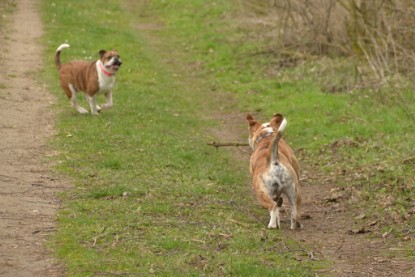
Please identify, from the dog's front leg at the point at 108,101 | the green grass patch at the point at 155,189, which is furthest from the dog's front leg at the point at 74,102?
the dog's front leg at the point at 108,101

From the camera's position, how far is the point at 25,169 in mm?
11414

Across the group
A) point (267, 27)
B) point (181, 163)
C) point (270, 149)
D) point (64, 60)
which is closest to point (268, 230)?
point (270, 149)

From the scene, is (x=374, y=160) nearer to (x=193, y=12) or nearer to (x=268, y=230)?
(x=268, y=230)

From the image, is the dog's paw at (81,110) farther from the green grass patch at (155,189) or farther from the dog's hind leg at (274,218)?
the dog's hind leg at (274,218)

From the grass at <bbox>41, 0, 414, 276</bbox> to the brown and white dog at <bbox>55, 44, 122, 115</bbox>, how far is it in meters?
0.38

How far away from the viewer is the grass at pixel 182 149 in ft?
26.7

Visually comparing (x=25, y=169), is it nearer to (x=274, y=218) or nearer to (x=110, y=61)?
(x=274, y=218)

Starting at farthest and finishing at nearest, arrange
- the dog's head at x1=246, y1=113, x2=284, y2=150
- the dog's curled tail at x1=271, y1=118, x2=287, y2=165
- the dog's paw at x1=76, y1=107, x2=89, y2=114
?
the dog's paw at x1=76, y1=107, x2=89, y2=114
the dog's head at x1=246, y1=113, x2=284, y2=150
the dog's curled tail at x1=271, y1=118, x2=287, y2=165

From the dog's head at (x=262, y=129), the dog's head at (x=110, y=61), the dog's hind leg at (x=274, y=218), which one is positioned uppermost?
the dog's head at (x=262, y=129)

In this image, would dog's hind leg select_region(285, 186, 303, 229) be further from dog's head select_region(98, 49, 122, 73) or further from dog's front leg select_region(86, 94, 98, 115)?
dog's front leg select_region(86, 94, 98, 115)

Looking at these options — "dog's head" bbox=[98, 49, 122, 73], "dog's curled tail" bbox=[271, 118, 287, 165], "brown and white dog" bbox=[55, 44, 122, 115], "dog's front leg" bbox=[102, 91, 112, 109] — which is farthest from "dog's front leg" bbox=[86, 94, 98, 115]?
"dog's curled tail" bbox=[271, 118, 287, 165]

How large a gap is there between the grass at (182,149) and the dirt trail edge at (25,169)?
0.73 feet

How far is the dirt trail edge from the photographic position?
25.7 ft

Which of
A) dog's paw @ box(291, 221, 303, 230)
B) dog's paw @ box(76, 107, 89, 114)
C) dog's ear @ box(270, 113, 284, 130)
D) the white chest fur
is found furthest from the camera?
dog's paw @ box(76, 107, 89, 114)
